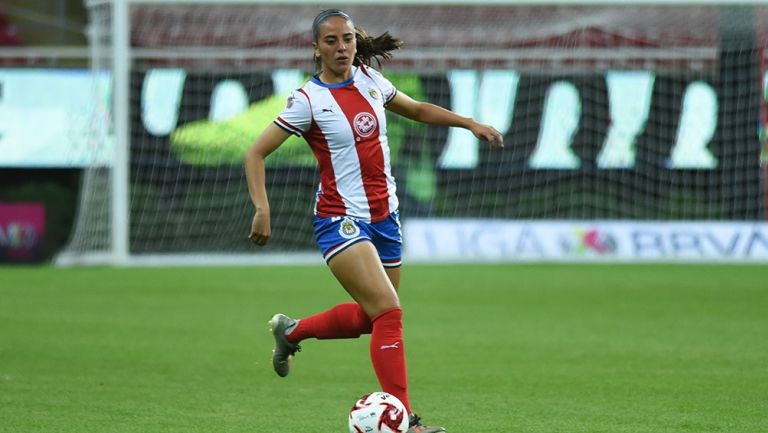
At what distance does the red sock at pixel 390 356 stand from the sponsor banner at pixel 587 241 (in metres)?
14.3

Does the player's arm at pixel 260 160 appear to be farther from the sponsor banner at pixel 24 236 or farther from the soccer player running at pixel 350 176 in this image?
the sponsor banner at pixel 24 236

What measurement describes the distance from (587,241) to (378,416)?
14.9 metres

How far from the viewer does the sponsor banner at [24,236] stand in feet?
65.4

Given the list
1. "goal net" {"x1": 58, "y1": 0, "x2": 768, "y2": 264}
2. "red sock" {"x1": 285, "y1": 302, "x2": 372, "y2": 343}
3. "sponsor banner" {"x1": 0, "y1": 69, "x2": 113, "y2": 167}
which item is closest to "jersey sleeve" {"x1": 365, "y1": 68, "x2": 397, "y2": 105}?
"red sock" {"x1": 285, "y1": 302, "x2": 372, "y2": 343}

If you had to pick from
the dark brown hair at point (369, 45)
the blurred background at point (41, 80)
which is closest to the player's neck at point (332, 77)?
the dark brown hair at point (369, 45)

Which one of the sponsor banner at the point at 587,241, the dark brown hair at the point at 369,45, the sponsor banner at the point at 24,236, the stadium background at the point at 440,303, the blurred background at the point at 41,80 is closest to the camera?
the dark brown hair at the point at 369,45

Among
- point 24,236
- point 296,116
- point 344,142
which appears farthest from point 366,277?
point 24,236

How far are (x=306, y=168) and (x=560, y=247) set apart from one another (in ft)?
14.6

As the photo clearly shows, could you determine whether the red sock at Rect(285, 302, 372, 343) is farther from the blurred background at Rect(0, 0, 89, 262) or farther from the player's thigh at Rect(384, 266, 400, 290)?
the blurred background at Rect(0, 0, 89, 262)

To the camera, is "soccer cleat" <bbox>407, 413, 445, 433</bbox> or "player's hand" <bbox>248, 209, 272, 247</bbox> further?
"player's hand" <bbox>248, 209, 272, 247</bbox>

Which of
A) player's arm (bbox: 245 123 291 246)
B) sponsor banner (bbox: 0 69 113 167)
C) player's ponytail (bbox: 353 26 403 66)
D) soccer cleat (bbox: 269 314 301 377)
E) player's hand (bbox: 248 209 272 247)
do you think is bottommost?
soccer cleat (bbox: 269 314 301 377)

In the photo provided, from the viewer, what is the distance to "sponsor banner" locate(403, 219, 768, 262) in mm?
19828

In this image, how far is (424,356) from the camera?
948cm

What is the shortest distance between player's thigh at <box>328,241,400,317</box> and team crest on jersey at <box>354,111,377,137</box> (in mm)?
524
